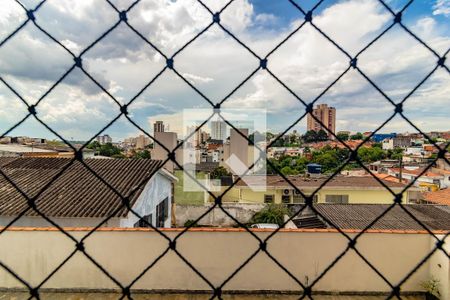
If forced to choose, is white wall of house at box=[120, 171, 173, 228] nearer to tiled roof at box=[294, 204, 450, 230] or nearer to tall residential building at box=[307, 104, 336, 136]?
tiled roof at box=[294, 204, 450, 230]

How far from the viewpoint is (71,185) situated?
5.94 meters

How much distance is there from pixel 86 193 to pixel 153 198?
1.30 metres

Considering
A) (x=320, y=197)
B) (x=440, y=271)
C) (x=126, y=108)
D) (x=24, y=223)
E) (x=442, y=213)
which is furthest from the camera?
(x=320, y=197)

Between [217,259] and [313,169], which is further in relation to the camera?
[313,169]

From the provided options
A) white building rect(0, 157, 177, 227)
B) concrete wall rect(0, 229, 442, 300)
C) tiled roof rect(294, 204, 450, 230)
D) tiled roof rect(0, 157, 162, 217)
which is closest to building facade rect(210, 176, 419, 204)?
tiled roof rect(294, 204, 450, 230)

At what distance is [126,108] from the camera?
84 centimetres

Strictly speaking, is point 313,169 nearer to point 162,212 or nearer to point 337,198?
point 337,198

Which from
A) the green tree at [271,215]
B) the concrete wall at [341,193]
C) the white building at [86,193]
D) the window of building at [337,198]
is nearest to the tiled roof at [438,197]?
the concrete wall at [341,193]

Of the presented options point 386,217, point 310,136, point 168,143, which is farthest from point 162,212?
point 310,136

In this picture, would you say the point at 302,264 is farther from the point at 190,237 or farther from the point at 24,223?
the point at 24,223

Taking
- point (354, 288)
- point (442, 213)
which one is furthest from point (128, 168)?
point (442, 213)

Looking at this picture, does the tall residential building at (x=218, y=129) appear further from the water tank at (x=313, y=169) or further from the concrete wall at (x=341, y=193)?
the water tank at (x=313, y=169)

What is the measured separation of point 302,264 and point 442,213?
20.3 feet

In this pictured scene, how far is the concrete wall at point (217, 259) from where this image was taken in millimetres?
3336
